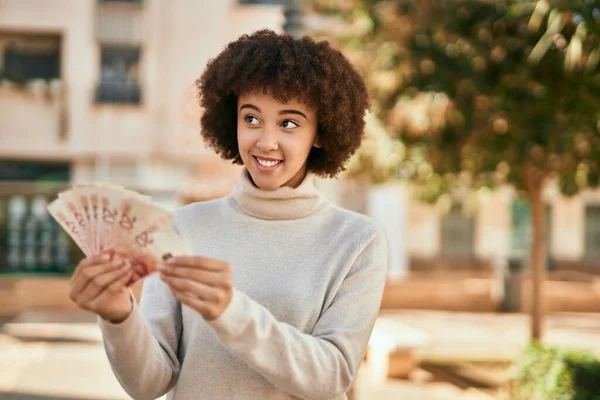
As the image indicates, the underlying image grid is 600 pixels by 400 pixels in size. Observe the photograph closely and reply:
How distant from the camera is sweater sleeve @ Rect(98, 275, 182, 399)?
69.9 inches

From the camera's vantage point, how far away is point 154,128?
65.8 ft

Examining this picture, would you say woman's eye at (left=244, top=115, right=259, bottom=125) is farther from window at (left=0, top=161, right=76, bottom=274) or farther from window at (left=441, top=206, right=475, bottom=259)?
window at (left=441, top=206, right=475, bottom=259)

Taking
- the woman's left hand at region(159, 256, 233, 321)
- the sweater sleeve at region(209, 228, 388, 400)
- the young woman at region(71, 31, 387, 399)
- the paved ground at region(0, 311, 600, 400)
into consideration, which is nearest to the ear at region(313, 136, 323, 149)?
the young woman at region(71, 31, 387, 399)

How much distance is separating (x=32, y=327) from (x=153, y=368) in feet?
34.0

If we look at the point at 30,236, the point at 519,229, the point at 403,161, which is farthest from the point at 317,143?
the point at 519,229

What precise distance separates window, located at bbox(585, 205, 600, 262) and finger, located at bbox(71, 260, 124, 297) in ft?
74.7

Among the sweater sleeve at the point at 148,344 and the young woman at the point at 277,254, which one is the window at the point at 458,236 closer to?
the young woman at the point at 277,254

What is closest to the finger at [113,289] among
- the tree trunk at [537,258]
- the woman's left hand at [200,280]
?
the woman's left hand at [200,280]

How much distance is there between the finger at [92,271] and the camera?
1.65 m

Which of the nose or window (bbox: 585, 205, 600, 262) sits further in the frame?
window (bbox: 585, 205, 600, 262)

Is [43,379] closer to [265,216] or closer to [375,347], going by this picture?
[375,347]

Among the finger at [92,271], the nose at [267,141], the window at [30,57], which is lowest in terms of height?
Answer: the finger at [92,271]

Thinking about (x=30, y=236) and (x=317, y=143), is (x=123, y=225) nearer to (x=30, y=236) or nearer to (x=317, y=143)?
(x=317, y=143)

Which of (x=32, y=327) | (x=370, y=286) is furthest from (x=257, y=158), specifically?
(x=32, y=327)
